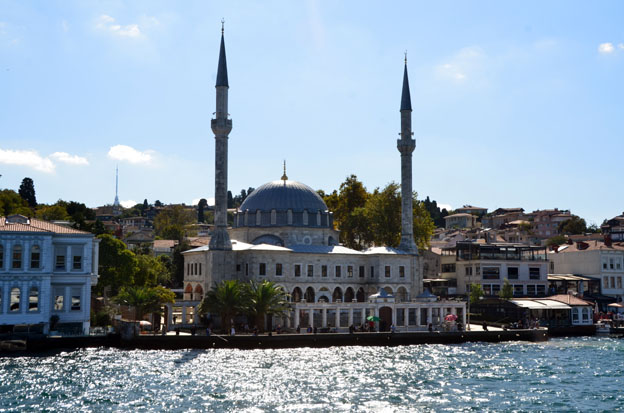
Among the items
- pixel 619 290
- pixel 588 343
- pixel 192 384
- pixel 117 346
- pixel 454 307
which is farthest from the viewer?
pixel 619 290

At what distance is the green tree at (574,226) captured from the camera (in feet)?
412

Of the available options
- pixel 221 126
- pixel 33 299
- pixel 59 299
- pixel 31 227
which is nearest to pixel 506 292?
pixel 221 126

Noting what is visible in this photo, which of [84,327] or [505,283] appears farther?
[505,283]

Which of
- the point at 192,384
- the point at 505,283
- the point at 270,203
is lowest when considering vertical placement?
the point at 192,384

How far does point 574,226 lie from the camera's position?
12588 centimetres

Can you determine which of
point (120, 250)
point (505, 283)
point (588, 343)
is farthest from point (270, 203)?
point (588, 343)

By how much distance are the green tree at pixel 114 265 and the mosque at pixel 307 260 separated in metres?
4.85

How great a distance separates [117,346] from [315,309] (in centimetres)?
1458

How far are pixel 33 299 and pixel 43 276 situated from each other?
1.44m

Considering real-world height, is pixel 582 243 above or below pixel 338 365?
above

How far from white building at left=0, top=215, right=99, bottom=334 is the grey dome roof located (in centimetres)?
2114

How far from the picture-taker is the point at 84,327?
4322 cm

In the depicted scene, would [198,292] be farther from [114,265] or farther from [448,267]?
[448,267]

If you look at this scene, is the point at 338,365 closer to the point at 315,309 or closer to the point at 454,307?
the point at 315,309
